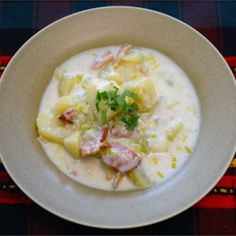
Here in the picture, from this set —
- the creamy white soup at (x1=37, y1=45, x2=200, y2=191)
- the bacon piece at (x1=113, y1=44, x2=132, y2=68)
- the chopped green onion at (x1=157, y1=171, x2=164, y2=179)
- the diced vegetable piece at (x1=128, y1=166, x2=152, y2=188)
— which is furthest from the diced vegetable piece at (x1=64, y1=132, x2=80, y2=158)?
the bacon piece at (x1=113, y1=44, x2=132, y2=68)

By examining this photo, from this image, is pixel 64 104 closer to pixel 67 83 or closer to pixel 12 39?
pixel 67 83

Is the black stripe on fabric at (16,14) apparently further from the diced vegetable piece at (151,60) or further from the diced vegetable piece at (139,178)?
the diced vegetable piece at (139,178)

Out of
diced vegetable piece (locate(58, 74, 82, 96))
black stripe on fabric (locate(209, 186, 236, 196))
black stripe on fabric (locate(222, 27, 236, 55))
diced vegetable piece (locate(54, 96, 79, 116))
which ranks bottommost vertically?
black stripe on fabric (locate(209, 186, 236, 196))

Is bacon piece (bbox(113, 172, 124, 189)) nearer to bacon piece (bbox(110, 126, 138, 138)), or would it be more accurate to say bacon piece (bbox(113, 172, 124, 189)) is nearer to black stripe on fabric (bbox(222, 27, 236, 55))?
bacon piece (bbox(110, 126, 138, 138))

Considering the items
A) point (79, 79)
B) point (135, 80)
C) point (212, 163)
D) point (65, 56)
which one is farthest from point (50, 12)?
point (212, 163)

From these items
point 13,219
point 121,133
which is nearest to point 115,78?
point 121,133

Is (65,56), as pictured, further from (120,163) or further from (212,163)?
(212,163)

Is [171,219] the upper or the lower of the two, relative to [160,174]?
lower
